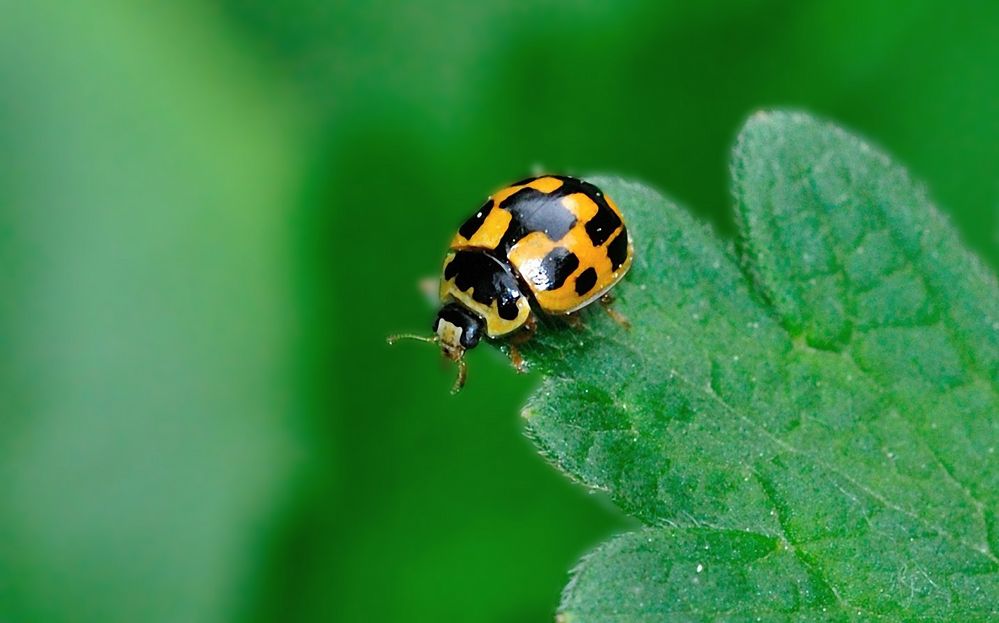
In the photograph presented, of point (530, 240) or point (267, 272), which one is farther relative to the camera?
point (267, 272)

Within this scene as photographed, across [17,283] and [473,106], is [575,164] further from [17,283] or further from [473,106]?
[17,283]

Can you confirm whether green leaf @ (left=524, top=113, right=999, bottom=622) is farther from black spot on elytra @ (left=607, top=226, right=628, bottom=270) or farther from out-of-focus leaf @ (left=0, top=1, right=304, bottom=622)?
out-of-focus leaf @ (left=0, top=1, right=304, bottom=622)

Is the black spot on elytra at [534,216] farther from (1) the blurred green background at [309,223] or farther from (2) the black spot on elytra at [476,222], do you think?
(1) the blurred green background at [309,223]

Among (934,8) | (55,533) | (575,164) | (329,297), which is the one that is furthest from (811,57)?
(55,533)

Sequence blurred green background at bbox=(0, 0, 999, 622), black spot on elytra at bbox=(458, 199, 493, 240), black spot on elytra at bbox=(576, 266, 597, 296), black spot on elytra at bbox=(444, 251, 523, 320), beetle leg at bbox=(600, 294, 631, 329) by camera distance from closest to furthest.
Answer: beetle leg at bbox=(600, 294, 631, 329) → black spot on elytra at bbox=(576, 266, 597, 296) → black spot on elytra at bbox=(444, 251, 523, 320) → black spot on elytra at bbox=(458, 199, 493, 240) → blurred green background at bbox=(0, 0, 999, 622)

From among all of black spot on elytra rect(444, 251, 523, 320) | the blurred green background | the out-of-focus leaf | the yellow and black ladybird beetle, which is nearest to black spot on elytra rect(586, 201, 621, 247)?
the yellow and black ladybird beetle
